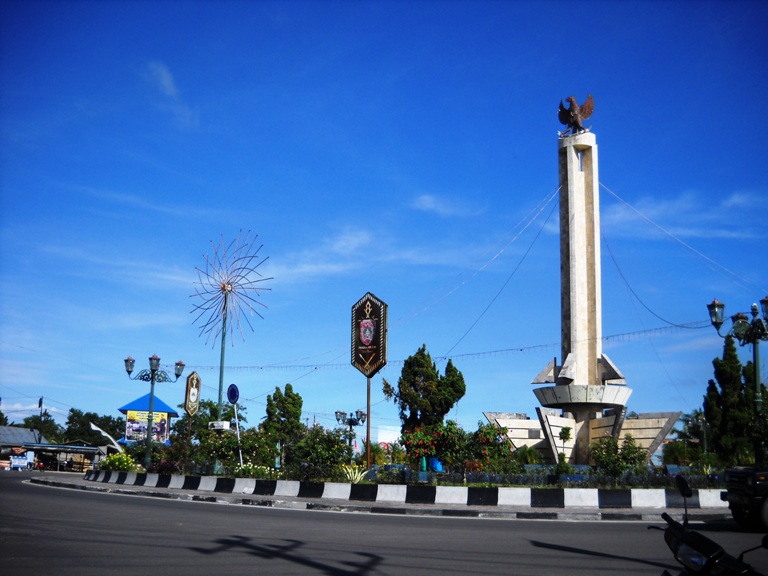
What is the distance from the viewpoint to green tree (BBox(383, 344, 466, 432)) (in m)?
50.6

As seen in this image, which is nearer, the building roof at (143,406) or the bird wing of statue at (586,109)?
the bird wing of statue at (586,109)

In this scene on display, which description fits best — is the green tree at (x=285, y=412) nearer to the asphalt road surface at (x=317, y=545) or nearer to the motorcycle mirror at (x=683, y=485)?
the asphalt road surface at (x=317, y=545)

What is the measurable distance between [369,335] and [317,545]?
62.7 ft

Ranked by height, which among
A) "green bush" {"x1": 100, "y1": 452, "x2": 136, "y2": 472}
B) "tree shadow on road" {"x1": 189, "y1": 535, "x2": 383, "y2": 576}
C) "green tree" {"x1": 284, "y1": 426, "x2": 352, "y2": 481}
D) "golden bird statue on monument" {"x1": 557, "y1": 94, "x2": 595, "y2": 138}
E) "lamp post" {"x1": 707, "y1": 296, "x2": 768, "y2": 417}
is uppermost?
"golden bird statue on monument" {"x1": 557, "y1": 94, "x2": 595, "y2": 138}

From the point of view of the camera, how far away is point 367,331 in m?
28.8

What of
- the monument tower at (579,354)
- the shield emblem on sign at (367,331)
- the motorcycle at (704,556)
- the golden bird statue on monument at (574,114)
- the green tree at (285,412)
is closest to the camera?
the motorcycle at (704,556)

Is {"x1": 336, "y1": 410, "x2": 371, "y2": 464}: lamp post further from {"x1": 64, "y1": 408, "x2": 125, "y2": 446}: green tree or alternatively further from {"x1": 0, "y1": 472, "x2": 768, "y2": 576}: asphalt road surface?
{"x1": 64, "y1": 408, "x2": 125, "y2": 446}: green tree

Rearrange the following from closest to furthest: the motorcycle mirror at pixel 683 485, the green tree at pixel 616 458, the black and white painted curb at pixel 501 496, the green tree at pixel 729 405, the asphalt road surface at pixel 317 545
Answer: the motorcycle mirror at pixel 683 485 < the asphalt road surface at pixel 317 545 < the black and white painted curb at pixel 501 496 < the green tree at pixel 616 458 < the green tree at pixel 729 405

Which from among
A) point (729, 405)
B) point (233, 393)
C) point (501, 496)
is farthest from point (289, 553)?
point (729, 405)

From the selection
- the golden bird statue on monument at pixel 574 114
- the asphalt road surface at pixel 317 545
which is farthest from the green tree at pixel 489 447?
the golden bird statue on monument at pixel 574 114

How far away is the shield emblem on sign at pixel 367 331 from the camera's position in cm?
2867

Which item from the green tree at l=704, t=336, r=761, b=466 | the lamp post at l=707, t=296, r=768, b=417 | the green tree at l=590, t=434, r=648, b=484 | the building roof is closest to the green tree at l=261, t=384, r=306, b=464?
the building roof

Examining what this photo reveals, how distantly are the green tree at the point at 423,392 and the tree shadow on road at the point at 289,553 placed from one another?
40480 millimetres

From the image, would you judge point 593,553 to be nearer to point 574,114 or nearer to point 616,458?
point 616,458
